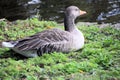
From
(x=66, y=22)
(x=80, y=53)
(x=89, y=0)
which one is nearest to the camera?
(x=80, y=53)

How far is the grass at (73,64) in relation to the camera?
743 centimetres

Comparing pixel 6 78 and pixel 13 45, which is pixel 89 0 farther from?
pixel 6 78

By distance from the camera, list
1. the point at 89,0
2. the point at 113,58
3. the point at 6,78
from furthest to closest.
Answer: the point at 89,0, the point at 113,58, the point at 6,78

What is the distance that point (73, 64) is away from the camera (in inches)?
310

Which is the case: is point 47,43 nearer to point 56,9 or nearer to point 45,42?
point 45,42

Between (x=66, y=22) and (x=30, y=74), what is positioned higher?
(x=66, y=22)

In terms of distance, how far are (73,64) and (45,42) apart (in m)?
1.11

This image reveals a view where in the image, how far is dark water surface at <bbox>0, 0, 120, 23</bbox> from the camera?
1454cm

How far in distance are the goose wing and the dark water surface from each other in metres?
5.19

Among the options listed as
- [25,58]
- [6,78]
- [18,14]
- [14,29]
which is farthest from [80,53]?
[18,14]

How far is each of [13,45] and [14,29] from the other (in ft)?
8.32

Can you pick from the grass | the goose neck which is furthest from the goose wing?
the goose neck

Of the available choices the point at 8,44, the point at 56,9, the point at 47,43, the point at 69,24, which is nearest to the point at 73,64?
the point at 47,43

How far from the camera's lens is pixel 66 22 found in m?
9.50
